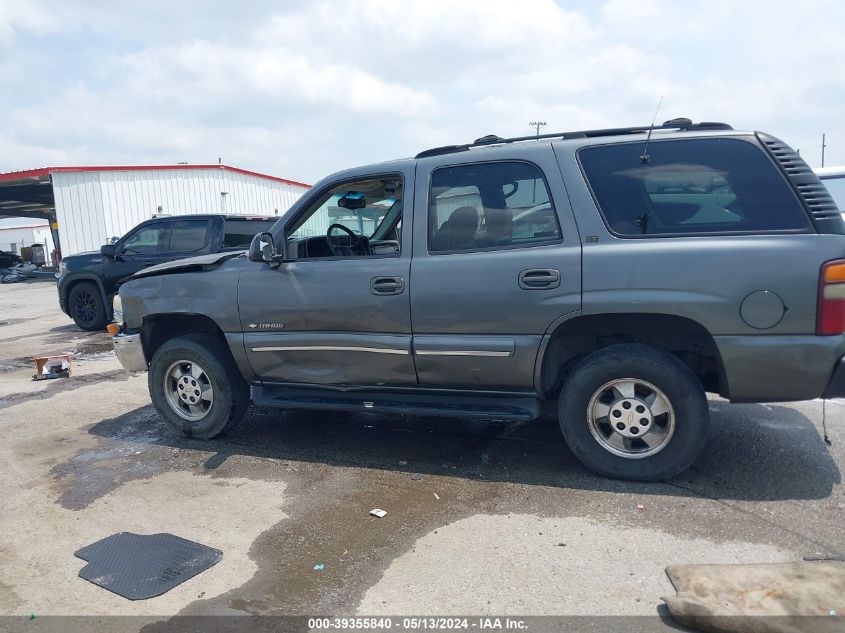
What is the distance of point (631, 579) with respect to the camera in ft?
9.84

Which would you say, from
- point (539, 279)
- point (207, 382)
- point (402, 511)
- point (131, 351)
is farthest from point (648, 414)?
point (131, 351)

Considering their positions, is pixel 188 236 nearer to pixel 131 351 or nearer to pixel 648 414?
pixel 131 351

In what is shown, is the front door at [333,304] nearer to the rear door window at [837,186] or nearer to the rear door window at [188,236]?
the rear door window at [188,236]

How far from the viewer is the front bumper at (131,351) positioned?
5.35 meters

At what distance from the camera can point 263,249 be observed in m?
4.70

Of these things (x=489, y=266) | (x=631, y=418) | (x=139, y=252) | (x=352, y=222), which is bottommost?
(x=631, y=418)

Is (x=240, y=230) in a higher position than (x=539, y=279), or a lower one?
higher

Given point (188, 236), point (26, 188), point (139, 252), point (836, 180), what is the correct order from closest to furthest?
point (188, 236)
point (139, 252)
point (836, 180)
point (26, 188)

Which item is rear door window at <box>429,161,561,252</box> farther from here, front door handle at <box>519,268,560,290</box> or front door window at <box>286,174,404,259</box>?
front door window at <box>286,174,404,259</box>

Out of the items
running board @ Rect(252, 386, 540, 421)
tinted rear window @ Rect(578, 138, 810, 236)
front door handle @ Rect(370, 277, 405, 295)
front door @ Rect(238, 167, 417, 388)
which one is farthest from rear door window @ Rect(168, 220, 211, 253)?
tinted rear window @ Rect(578, 138, 810, 236)

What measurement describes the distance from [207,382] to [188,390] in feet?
0.56

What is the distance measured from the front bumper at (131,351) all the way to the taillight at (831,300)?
15.6 feet

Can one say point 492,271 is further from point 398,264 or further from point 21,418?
point 21,418

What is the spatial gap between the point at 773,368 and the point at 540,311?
1.30m
